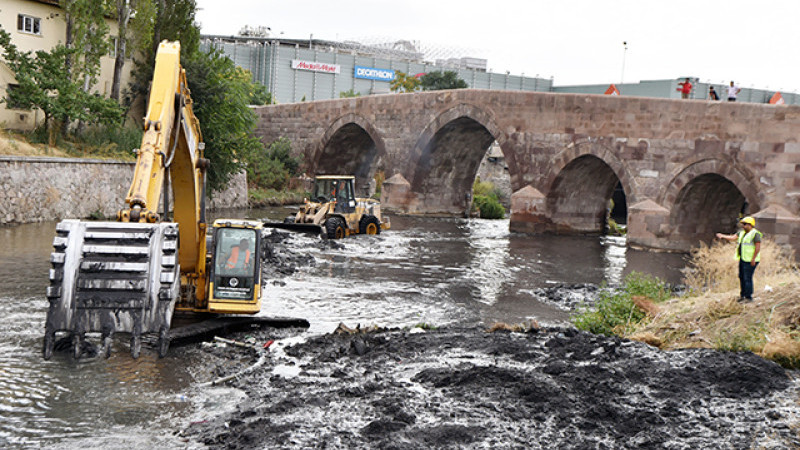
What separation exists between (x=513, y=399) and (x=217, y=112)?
79.7ft

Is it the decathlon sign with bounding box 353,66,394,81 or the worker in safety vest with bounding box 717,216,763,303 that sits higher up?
the decathlon sign with bounding box 353,66,394,81

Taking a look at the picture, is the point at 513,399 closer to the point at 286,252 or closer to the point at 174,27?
the point at 286,252

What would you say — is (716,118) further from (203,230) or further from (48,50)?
(48,50)

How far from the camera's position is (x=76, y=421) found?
8.29 meters

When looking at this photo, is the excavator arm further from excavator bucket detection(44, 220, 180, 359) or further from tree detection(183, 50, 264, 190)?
tree detection(183, 50, 264, 190)

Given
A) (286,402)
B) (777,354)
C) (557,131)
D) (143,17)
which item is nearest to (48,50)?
(143,17)

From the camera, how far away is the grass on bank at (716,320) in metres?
10.4

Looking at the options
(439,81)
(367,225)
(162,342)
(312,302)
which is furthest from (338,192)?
(439,81)

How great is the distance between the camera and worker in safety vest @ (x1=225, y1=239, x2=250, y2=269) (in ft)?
38.2

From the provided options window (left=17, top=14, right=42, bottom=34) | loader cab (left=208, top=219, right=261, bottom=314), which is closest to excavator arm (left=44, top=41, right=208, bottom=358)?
loader cab (left=208, top=219, right=261, bottom=314)

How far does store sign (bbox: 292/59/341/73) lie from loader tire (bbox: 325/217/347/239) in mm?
34147

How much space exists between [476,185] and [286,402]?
117 feet

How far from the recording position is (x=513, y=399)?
28.8ft

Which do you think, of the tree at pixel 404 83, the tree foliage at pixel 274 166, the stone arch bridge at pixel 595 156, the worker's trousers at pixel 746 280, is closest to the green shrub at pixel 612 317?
the worker's trousers at pixel 746 280
